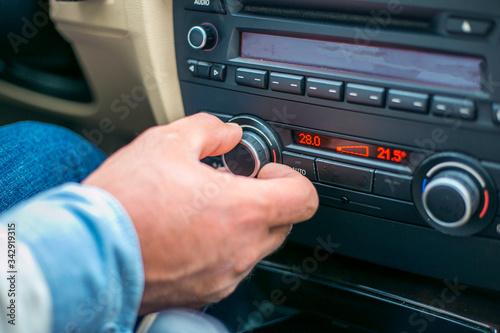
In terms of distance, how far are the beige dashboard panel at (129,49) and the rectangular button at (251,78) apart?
154 mm

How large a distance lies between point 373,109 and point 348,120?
42 millimetres

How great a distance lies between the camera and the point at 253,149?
0.76 meters

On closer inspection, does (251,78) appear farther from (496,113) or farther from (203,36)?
(496,113)

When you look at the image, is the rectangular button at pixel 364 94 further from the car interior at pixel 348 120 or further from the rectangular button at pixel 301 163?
the rectangular button at pixel 301 163

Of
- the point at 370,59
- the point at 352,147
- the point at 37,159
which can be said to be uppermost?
the point at 370,59

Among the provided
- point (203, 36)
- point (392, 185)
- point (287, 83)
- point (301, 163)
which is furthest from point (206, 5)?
point (392, 185)

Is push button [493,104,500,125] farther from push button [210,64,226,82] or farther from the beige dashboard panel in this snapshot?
the beige dashboard panel

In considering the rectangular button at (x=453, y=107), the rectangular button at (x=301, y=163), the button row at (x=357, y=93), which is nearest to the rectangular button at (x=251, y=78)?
the button row at (x=357, y=93)

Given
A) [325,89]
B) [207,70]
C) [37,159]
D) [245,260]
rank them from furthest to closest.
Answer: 1. [37,159]
2. [207,70]
3. [325,89]
4. [245,260]

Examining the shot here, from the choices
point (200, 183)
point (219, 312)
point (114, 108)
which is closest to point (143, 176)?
point (200, 183)

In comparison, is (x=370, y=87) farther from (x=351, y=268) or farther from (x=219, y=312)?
(x=219, y=312)

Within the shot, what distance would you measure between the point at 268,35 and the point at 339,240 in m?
0.34

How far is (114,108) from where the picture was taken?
3.43ft

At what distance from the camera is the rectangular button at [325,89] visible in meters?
0.68
